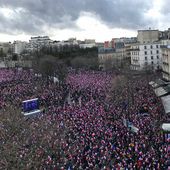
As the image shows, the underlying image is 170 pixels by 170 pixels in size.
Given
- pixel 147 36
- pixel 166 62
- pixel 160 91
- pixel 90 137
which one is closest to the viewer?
pixel 90 137

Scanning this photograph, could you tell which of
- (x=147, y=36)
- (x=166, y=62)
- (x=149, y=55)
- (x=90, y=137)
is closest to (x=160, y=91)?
(x=166, y=62)

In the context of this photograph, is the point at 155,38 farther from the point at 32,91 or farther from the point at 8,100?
the point at 8,100

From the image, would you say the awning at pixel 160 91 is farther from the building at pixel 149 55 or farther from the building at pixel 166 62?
the building at pixel 149 55

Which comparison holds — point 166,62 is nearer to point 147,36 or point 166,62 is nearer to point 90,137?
point 90,137

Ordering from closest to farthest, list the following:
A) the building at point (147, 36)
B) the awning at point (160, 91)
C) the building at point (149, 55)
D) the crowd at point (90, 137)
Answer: the crowd at point (90, 137) < the awning at point (160, 91) < the building at point (149, 55) < the building at point (147, 36)

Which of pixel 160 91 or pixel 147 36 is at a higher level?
pixel 147 36

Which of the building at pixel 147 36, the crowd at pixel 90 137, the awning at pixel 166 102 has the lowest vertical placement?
the crowd at pixel 90 137

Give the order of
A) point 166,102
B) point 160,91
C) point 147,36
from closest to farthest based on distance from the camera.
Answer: point 166,102
point 160,91
point 147,36

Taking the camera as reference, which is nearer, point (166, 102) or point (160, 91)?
point (166, 102)

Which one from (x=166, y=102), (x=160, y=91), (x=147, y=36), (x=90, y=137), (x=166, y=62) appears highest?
(x=147, y=36)

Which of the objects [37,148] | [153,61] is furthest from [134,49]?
[37,148]

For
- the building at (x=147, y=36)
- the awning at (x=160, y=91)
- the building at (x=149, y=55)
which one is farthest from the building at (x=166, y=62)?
the building at (x=147, y=36)
